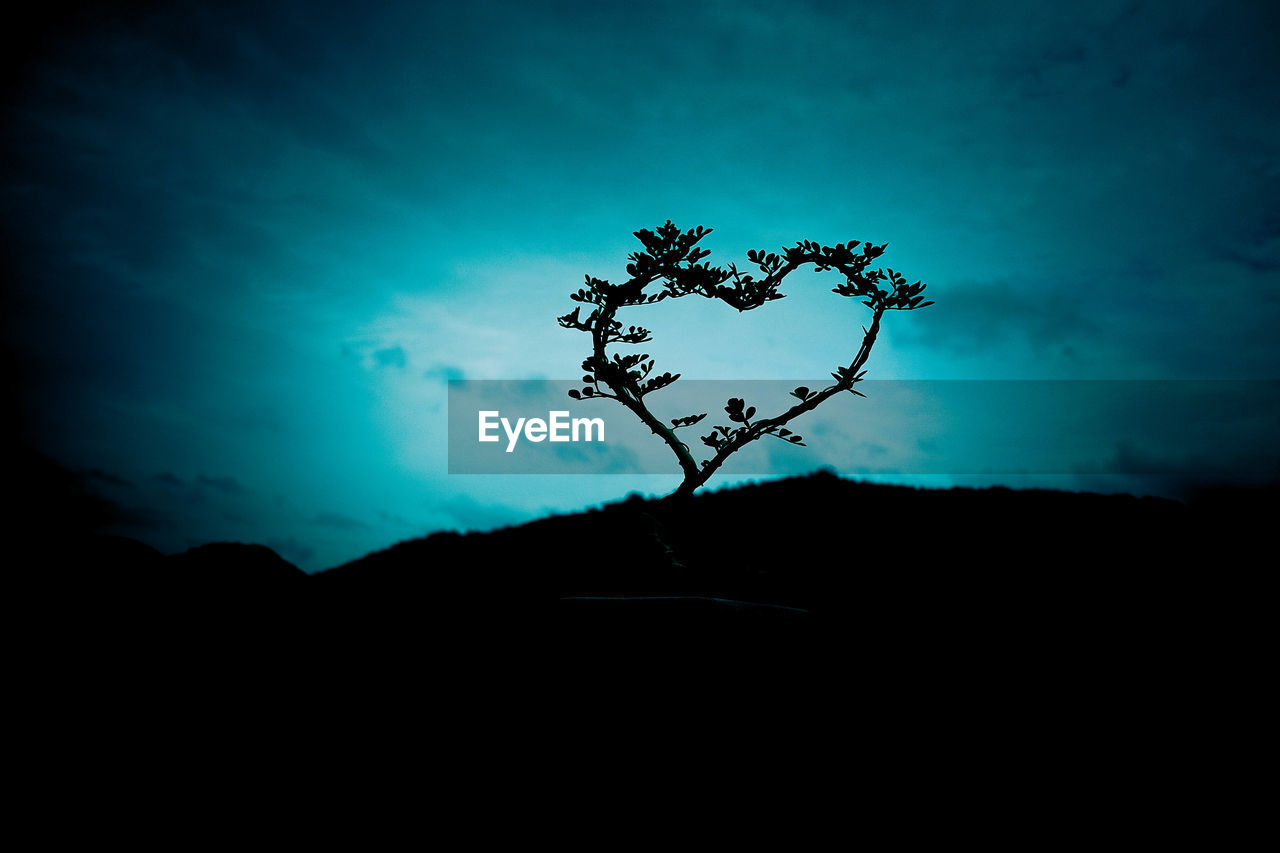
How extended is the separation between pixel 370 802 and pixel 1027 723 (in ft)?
8.24

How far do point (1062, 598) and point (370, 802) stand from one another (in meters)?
4.14

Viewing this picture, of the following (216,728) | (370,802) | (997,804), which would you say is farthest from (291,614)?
(997,804)

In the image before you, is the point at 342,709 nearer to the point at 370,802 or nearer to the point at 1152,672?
the point at 370,802

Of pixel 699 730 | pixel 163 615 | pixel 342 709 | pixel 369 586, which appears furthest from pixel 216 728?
pixel 369 586

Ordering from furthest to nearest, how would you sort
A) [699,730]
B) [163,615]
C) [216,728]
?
1. [163,615]
2. [216,728]
3. [699,730]

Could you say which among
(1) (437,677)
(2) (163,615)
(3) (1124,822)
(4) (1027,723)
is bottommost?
(3) (1124,822)

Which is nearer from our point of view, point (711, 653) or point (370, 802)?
point (370, 802)

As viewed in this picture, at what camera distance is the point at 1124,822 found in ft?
6.75

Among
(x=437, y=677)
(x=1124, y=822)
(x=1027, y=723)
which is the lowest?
(x=1124, y=822)

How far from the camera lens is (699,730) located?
7.89 feet

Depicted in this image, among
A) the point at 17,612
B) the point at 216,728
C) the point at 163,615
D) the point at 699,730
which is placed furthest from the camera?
the point at 163,615

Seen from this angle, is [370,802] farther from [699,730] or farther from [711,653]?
[711,653]

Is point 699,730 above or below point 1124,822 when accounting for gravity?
above

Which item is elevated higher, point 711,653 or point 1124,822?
point 711,653
